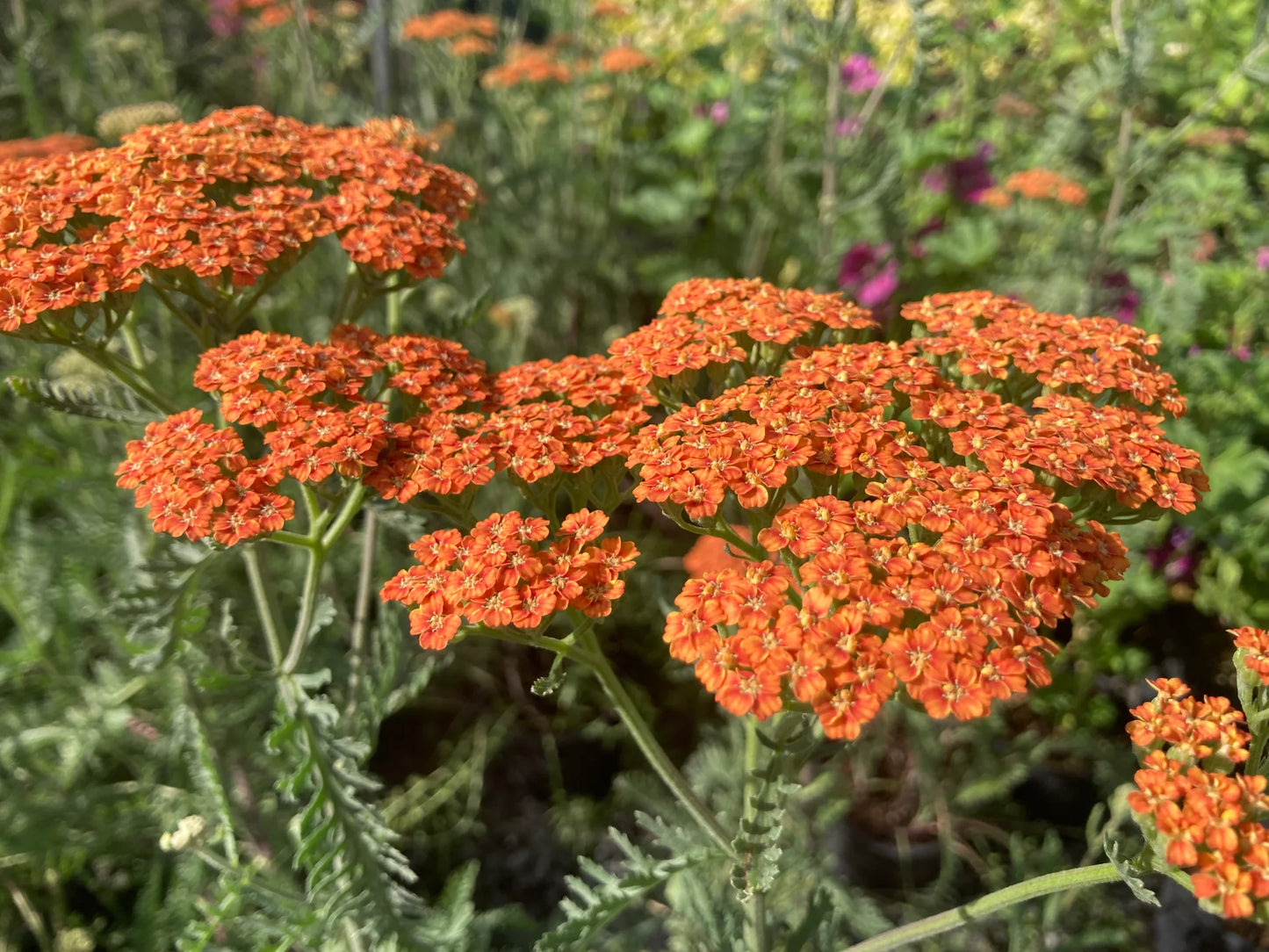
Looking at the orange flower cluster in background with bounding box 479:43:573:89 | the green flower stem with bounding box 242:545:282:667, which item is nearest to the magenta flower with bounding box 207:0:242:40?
the orange flower cluster in background with bounding box 479:43:573:89

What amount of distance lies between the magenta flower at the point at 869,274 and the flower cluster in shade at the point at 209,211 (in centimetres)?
241

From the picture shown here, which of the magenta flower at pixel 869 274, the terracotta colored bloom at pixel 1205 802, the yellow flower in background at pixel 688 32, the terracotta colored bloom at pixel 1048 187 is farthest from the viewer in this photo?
the yellow flower in background at pixel 688 32

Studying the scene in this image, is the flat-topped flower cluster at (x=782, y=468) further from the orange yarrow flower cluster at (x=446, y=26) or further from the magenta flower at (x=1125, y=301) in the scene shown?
the orange yarrow flower cluster at (x=446, y=26)

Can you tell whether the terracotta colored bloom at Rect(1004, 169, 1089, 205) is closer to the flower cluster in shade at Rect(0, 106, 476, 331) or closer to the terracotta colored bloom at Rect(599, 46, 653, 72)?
the terracotta colored bloom at Rect(599, 46, 653, 72)

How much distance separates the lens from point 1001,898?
1158 mm

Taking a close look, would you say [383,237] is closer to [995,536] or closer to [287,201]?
[287,201]

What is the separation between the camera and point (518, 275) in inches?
147

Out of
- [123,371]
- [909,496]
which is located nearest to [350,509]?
[123,371]

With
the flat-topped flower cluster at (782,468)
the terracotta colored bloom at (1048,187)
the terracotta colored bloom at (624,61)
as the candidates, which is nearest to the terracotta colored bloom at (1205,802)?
the flat-topped flower cluster at (782,468)

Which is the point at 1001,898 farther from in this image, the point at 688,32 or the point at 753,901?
the point at 688,32

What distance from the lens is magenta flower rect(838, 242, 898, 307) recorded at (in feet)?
12.6

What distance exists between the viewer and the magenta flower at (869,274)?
3848 millimetres

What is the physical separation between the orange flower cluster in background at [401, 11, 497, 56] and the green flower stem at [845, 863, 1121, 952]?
141 inches

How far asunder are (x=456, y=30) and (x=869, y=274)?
2.18 metres
